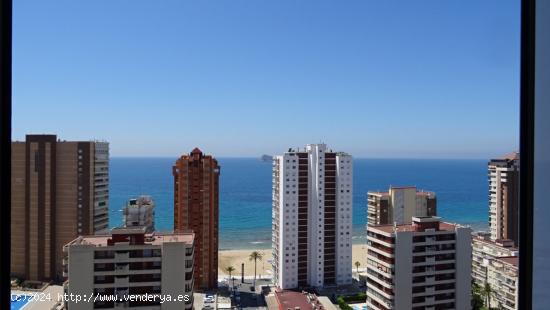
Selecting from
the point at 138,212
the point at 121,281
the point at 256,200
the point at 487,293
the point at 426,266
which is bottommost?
the point at 256,200

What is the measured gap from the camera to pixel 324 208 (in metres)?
8.62

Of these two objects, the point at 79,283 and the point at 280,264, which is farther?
the point at 280,264

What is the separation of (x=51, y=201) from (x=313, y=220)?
4.66 m

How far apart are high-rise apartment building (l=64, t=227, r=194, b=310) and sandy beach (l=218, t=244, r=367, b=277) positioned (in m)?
6.35

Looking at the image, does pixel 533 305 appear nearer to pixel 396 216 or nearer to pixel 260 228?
pixel 396 216

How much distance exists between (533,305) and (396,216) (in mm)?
9562

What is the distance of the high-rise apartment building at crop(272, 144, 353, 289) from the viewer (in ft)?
27.9

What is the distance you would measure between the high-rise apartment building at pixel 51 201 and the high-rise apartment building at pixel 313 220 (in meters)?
3.40

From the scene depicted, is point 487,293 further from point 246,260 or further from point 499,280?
point 246,260

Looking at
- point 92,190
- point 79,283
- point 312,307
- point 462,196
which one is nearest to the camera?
point 79,283

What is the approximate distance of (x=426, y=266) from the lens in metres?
4.68

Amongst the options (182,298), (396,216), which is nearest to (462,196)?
(396,216)

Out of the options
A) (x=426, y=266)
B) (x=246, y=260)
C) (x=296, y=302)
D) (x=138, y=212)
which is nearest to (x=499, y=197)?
(x=426, y=266)
